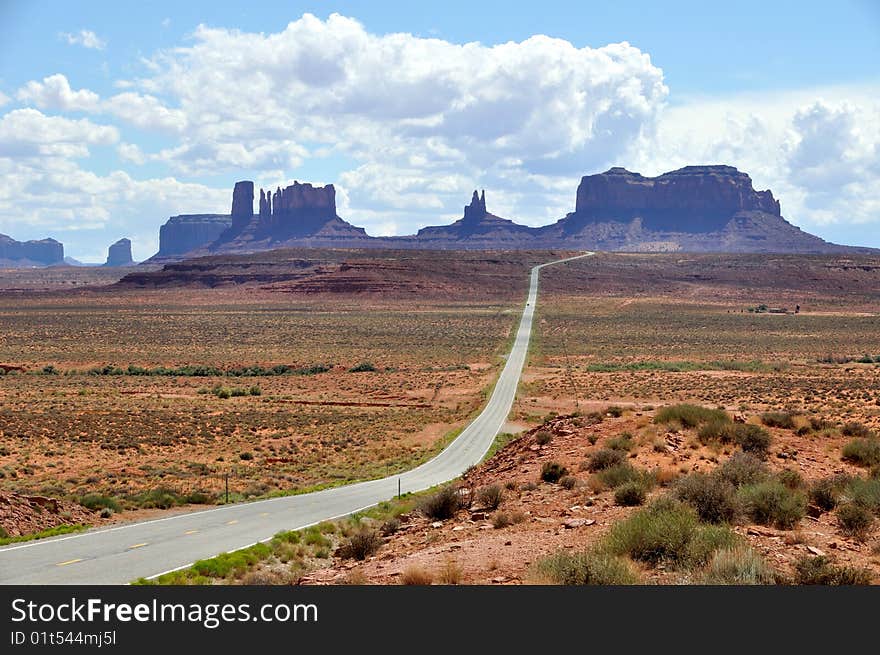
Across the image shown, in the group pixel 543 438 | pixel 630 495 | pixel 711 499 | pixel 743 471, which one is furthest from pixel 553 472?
pixel 711 499

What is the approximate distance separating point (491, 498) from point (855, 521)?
673 centimetres

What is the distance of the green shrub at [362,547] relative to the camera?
1465cm

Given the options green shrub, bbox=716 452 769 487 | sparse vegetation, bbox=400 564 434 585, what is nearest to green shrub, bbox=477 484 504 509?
green shrub, bbox=716 452 769 487

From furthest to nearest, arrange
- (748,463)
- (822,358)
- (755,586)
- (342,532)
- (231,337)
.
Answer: (231,337)
(822,358)
(342,532)
(748,463)
(755,586)

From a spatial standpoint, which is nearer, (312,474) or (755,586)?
(755,586)

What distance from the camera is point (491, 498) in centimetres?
1652

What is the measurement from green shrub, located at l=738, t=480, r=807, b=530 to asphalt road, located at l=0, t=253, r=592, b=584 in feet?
32.8

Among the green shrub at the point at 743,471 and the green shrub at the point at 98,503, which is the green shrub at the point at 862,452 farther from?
the green shrub at the point at 98,503

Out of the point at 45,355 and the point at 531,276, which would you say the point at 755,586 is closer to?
the point at 45,355

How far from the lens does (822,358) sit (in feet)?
214

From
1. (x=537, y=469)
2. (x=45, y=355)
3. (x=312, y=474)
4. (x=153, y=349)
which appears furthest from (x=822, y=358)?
(x=45, y=355)

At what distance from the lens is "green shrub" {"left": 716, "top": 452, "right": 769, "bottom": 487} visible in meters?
14.6

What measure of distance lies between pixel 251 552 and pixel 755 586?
32.6 feet

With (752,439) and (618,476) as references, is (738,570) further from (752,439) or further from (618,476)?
(752,439)
